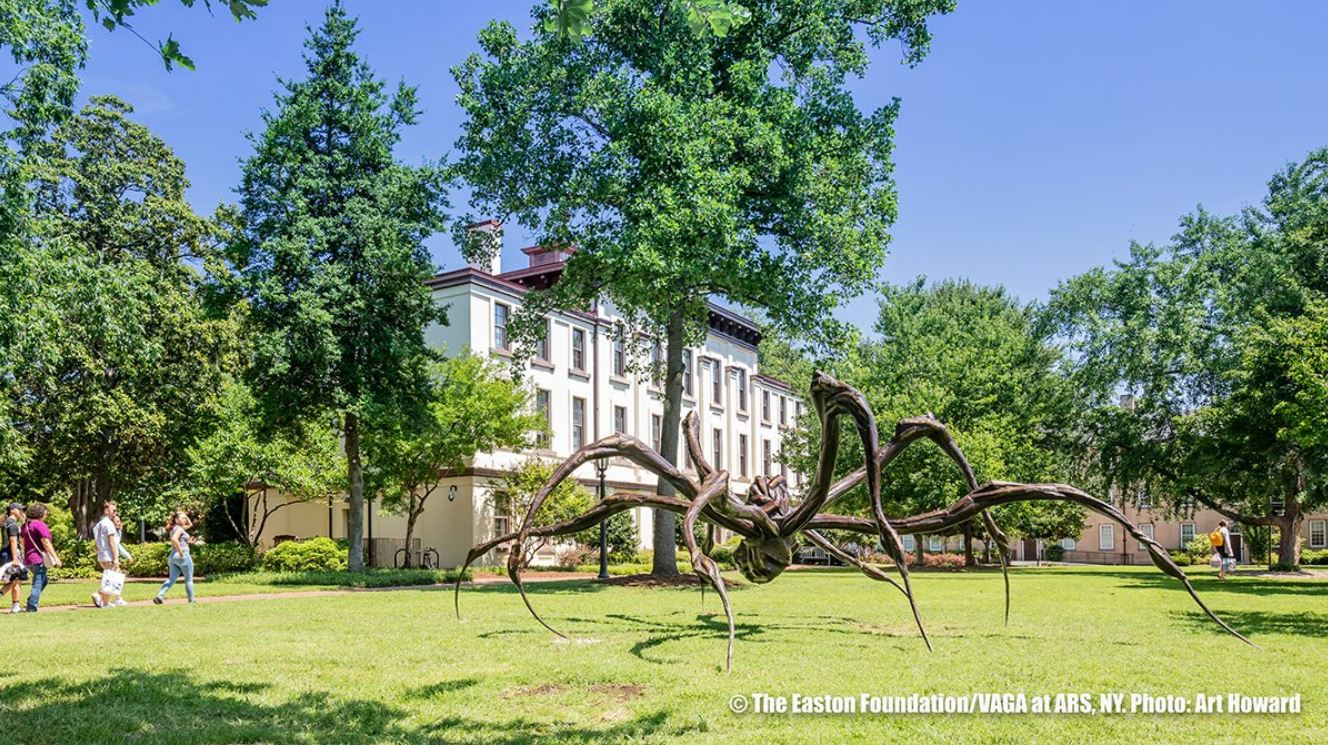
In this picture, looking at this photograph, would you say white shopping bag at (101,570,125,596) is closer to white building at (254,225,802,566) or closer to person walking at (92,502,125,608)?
person walking at (92,502,125,608)

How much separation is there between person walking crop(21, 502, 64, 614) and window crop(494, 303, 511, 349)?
23.0 meters

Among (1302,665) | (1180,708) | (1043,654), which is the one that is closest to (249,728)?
(1180,708)

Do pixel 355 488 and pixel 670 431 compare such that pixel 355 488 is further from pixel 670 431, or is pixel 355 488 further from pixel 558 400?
pixel 558 400

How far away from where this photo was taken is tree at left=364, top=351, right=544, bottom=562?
31828 mm

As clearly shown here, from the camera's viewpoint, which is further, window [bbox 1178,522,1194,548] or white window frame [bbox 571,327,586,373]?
window [bbox 1178,522,1194,548]

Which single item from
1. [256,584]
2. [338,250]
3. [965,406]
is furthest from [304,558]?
[965,406]

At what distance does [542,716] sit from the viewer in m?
6.48

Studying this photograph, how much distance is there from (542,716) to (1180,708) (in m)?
4.21

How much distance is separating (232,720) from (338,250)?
22.1 metres

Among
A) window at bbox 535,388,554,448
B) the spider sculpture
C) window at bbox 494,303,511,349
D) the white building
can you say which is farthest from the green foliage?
the spider sculpture

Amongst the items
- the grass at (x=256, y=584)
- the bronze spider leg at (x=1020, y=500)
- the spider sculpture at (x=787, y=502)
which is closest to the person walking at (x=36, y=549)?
the grass at (x=256, y=584)

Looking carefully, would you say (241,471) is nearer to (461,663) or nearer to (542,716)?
(461,663)

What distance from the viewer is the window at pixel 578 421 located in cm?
4231

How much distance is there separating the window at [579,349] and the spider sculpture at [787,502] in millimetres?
34550
